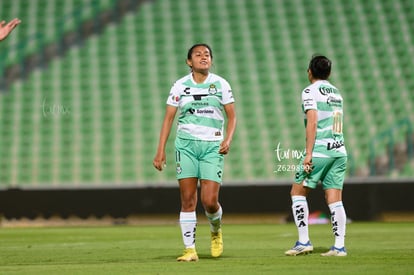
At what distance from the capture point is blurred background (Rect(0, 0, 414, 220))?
2033 cm

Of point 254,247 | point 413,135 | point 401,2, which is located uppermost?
point 401,2

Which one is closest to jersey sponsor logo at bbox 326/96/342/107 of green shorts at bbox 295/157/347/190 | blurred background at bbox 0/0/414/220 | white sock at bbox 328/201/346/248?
green shorts at bbox 295/157/347/190

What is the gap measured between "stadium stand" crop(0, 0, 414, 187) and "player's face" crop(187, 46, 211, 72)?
32.4 feet

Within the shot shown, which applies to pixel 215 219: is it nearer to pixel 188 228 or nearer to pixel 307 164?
pixel 188 228

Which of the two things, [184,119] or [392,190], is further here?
[392,190]

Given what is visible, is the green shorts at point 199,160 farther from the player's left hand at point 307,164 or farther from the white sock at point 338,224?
the white sock at point 338,224

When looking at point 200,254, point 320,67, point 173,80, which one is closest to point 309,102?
point 320,67

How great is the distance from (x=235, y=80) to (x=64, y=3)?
5416mm

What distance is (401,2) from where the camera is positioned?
25094 millimetres

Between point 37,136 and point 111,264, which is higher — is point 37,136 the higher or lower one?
the higher one

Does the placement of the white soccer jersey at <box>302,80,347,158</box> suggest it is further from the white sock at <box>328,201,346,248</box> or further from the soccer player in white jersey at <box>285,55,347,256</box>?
the white sock at <box>328,201,346,248</box>

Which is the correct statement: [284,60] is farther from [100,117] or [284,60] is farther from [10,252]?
[10,252]

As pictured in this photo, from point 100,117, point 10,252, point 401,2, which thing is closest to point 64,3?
point 100,117

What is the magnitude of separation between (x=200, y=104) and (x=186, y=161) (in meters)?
0.54
